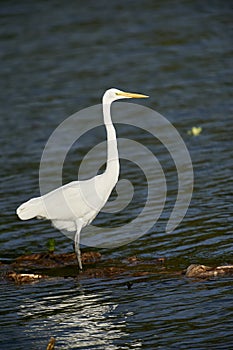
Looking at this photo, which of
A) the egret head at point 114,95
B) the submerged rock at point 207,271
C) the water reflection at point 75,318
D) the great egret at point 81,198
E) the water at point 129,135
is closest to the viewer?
the water reflection at point 75,318

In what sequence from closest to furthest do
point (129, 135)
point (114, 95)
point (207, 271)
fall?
point (207, 271), point (114, 95), point (129, 135)

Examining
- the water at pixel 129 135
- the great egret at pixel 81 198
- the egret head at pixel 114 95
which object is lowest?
the water at pixel 129 135

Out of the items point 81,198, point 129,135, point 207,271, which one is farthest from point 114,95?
point 129,135

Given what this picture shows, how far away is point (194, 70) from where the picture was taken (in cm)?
1898

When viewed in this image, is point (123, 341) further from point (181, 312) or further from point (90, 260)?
point (90, 260)

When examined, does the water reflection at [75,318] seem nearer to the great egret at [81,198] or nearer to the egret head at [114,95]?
the great egret at [81,198]

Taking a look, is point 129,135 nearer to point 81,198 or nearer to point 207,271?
point 81,198

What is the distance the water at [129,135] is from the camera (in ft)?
24.7

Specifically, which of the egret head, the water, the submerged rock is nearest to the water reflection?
the water

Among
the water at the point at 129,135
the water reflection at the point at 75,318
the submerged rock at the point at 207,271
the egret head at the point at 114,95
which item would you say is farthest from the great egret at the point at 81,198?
the submerged rock at the point at 207,271

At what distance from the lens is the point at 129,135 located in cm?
1534

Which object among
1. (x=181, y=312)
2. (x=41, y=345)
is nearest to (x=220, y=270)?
(x=181, y=312)

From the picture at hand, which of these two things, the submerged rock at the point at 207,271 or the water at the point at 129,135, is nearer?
the water at the point at 129,135

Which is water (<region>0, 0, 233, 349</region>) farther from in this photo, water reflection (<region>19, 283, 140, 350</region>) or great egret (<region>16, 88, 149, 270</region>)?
great egret (<region>16, 88, 149, 270</region>)
